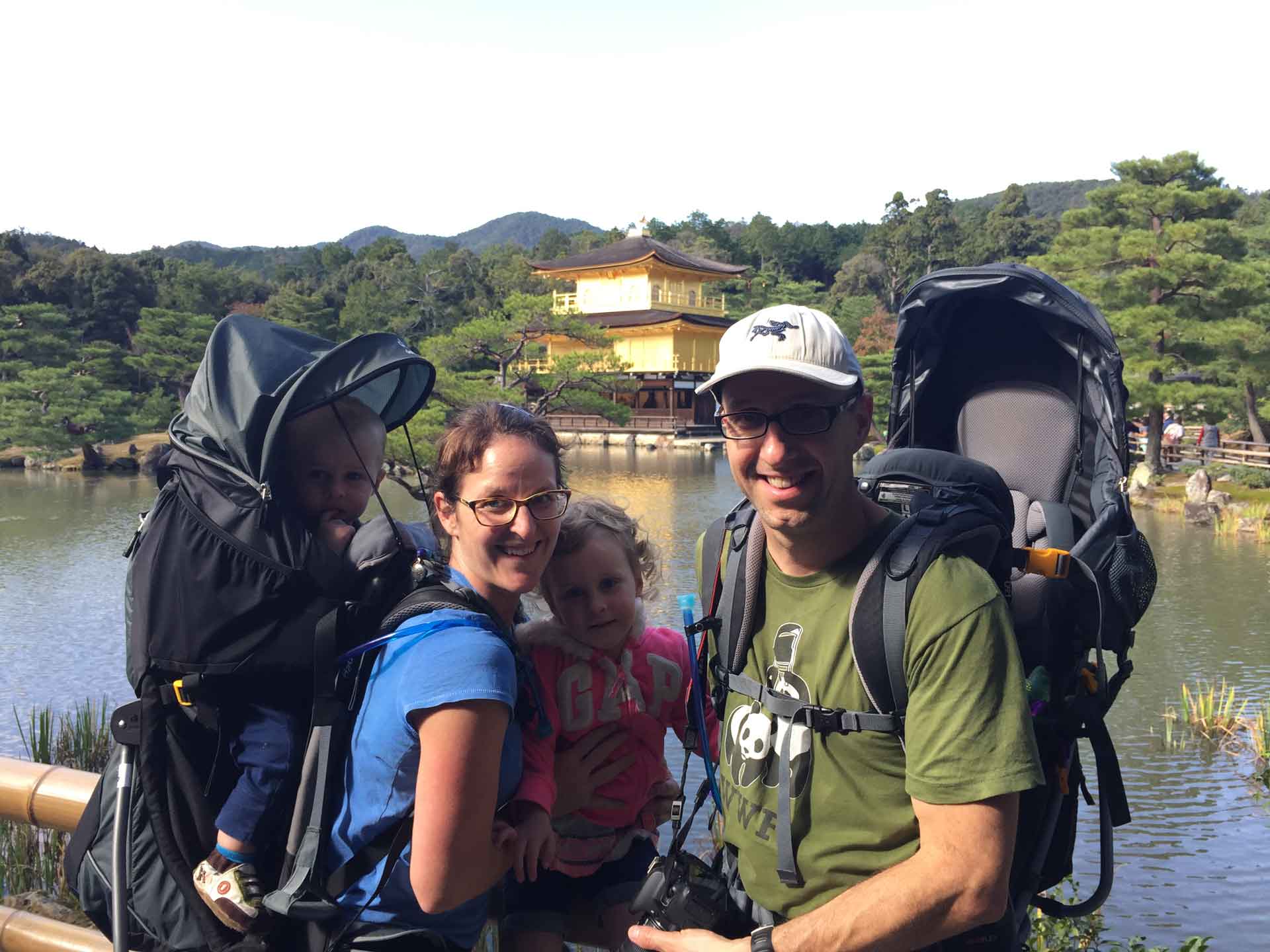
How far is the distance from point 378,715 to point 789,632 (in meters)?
0.57

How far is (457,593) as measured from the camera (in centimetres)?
143

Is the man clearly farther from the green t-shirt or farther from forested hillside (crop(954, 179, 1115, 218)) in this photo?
forested hillside (crop(954, 179, 1115, 218))

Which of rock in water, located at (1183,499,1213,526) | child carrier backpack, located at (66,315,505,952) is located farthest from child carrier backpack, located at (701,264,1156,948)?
rock in water, located at (1183,499,1213,526)

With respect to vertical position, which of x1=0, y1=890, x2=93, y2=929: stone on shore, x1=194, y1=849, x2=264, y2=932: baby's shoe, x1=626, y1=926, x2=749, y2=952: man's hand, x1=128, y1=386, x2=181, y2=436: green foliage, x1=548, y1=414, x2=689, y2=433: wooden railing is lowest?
x1=548, y1=414, x2=689, y2=433: wooden railing

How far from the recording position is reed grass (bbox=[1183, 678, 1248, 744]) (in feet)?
20.8

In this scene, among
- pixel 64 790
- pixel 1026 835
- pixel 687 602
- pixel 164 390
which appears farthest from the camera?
pixel 164 390

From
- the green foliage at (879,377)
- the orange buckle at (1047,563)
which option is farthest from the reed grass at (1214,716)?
the green foliage at (879,377)

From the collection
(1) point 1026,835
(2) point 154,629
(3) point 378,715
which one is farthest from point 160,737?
(1) point 1026,835

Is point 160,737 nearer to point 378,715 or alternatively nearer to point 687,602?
point 378,715

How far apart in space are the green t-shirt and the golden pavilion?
26.7 metres

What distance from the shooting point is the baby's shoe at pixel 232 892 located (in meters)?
1.44

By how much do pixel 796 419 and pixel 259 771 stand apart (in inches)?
35.6

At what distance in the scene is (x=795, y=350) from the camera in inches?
55.6

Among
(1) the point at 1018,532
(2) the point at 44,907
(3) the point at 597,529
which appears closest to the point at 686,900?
(3) the point at 597,529
